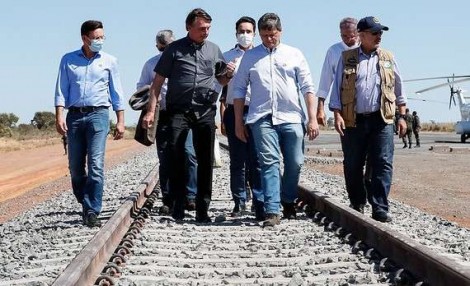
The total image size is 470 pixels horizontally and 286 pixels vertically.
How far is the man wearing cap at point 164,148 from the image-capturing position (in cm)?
913

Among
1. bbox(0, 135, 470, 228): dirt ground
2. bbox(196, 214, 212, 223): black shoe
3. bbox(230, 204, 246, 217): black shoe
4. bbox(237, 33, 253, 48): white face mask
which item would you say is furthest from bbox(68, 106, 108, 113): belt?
bbox(0, 135, 470, 228): dirt ground

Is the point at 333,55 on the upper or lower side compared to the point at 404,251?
upper

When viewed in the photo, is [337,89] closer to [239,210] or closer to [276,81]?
[276,81]

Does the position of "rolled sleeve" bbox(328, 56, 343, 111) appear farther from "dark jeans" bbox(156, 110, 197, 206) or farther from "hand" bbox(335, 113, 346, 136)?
"dark jeans" bbox(156, 110, 197, 206)

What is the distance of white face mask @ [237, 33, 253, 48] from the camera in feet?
30.8

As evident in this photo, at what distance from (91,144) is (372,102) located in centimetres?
275

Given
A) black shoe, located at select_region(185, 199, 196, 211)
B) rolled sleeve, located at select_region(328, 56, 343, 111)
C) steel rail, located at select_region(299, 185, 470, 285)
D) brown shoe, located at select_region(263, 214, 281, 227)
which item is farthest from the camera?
black shoe, located at select_region(185, 199, 196, 211)

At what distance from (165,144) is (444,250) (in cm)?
337

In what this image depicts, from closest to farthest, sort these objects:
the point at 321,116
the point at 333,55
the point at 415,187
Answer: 1. the point at 321,116
2. the point at 333,55
3. the point at 415,187

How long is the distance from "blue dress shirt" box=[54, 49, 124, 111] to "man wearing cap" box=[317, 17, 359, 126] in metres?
2.10

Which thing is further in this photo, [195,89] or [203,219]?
[203,219]

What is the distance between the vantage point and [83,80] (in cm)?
859

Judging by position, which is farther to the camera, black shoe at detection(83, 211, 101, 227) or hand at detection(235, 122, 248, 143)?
hand at detection(235, 122, 248, 143)

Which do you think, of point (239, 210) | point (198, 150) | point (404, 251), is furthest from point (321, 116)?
point (404, 251)
